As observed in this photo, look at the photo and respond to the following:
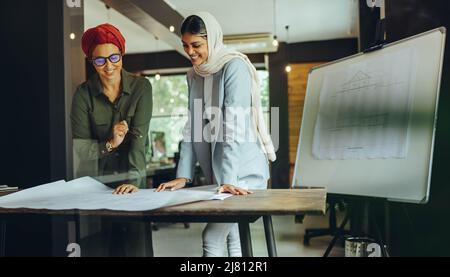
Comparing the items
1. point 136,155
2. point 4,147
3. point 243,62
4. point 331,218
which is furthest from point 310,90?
point 4,147

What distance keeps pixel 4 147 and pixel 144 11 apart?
66 centimetres

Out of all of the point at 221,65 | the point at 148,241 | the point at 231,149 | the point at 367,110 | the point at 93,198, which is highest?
the point at 221,65

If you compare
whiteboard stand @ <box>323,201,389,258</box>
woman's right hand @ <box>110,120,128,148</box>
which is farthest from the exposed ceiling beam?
whiteboard stand @ <box>323,201,389,258</box>

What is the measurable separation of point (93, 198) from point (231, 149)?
374 mm

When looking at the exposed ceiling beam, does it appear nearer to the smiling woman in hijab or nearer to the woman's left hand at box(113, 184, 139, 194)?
the smiling woman in hijab

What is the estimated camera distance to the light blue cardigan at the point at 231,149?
103 centimetres

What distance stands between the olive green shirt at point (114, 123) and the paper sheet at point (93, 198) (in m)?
0.06

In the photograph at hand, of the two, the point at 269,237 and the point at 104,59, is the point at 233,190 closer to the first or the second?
the point at 269,237

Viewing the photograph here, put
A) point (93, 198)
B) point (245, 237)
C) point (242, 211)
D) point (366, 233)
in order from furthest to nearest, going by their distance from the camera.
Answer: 1. point (366, 233)
2. point (93, 198)
3. point (245, 237)
4. point (242, 211)

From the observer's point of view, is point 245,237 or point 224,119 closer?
point 245,237

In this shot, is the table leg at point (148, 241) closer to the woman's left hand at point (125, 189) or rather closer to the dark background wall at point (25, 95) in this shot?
the woman's left hand at point (125, 189)

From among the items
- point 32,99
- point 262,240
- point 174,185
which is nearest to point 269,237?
point 262,240

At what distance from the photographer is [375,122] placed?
108 cm

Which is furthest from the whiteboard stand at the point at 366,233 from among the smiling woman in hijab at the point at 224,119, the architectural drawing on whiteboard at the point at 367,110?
the smiling woman in hijab at the point at 224,119
